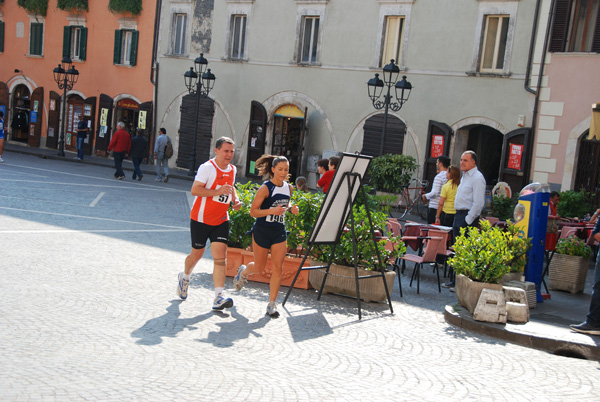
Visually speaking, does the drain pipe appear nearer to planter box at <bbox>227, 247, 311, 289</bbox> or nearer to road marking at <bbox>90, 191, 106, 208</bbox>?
road marking at <bbox>90, 191, 106, 208</bbox>

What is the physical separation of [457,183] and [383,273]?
3547 mm

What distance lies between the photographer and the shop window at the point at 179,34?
30812 millimetres

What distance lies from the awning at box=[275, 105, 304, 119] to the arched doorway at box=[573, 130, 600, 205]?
403 inches

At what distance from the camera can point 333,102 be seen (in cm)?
2570

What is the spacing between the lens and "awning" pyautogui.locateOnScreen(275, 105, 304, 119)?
88.6 feet

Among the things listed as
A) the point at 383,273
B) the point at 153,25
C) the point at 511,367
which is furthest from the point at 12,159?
the point at 511,367

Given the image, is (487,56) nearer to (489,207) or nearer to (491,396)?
(489,207)

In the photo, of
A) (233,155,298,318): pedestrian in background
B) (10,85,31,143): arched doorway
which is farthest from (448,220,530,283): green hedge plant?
(10,85,31,143): arched doorway

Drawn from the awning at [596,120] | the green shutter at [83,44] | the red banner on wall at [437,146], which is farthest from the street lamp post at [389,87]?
the green shutter at [83,44]

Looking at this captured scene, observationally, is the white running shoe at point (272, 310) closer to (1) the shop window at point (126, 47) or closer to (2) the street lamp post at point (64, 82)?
(2) the street lamp post at point (64, 82)

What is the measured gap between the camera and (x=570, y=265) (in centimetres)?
1099

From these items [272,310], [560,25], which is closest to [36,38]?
[560,25]

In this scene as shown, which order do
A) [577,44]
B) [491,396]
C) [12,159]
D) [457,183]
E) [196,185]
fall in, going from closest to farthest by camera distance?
[491,396] < [196,185] < [457,183] < [577,44] < [12,159]

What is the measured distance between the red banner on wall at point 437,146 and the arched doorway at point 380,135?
3.46ft
